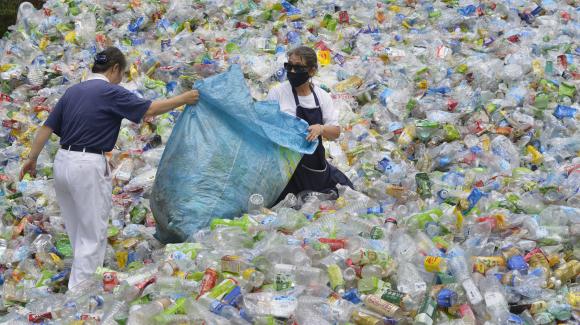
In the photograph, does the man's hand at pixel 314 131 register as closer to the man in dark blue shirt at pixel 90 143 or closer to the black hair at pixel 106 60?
the man in dark blue shirt at pixel 90 143

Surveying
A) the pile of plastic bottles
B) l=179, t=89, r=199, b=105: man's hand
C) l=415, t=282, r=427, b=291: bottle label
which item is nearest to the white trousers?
the pile of plastic bottles

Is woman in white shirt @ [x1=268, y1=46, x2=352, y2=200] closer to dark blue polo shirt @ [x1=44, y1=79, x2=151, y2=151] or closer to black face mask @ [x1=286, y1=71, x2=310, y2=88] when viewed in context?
black face mask @ [x1=286, y1=71, x2=310, y2=88]

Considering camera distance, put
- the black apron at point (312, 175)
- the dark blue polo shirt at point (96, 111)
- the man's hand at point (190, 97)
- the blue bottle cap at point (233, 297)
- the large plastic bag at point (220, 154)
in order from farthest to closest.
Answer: the black apron at point (312, 175)
the large plastic bag at point (220, 154)
the man's hand at point (190, 97)
the dark blue polo shirt at point (96, 111)
the blue bottle cap at point (233, 297)

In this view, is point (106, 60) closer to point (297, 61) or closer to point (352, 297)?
point (297, 61)

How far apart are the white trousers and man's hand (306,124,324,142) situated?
1199 mm

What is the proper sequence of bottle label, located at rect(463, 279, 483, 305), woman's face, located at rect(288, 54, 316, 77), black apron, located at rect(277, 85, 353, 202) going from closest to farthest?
bottle label, located at rect(463, 279, 483, 305), woman's face, located at rect(288, 54, 316, 77), black apron, located at rect(277, 85, 353, 202)

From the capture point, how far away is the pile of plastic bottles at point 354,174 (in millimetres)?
3822

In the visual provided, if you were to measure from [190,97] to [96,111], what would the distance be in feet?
1.82

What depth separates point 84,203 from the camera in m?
4.41

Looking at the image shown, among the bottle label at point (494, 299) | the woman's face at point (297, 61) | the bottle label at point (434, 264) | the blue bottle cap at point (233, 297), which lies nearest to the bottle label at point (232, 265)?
the blue bottle cap at point (233, 297)

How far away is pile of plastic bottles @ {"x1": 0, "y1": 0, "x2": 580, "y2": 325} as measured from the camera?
3.82 meters

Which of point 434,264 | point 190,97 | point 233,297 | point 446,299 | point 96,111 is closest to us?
point 233,297

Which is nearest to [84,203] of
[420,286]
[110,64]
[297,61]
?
[110,64]

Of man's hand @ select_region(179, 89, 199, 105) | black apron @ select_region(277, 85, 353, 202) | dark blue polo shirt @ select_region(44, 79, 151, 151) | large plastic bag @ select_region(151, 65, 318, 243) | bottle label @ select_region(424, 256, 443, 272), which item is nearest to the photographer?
bottle label @ select_region(424, 256, 443, 272)
